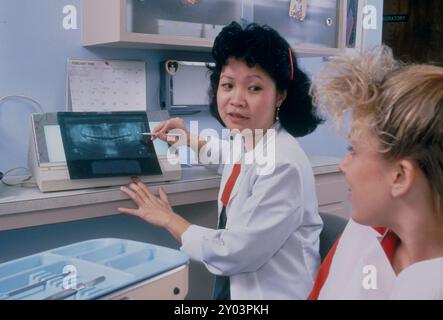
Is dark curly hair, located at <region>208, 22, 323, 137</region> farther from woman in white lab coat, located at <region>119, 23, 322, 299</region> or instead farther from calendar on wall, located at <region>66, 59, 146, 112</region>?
calendar on wall, located at <region>66, 59, 146, 112</region>

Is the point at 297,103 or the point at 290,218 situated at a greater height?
the point at 297,103

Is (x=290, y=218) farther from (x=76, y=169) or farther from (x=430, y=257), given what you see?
(x=76, y=169)

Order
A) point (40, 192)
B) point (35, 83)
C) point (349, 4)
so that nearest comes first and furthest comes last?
1. point (40, 192)
2. point (35, 83)
3. point (349, 4)

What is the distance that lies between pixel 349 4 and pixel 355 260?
4.93 feet

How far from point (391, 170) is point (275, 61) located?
1.78 feet

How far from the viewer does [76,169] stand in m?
1.14

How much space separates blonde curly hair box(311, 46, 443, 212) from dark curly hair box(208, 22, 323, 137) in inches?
15.9

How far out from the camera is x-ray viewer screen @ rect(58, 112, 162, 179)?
1.16 metres

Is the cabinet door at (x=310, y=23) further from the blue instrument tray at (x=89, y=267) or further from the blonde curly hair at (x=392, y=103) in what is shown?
the blue instrument tray at (x=89, y=267)

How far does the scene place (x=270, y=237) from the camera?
98 centimetres

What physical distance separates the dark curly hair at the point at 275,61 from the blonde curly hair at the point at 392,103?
404 mm

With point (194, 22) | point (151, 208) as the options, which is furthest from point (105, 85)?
point (151, 208)

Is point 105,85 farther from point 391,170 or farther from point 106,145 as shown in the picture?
point 391,170
